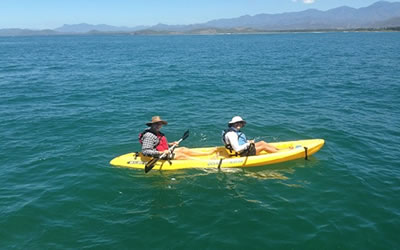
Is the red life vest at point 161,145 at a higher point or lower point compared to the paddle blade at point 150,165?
higher

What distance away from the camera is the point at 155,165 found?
1052 cm

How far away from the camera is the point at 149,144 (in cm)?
1025

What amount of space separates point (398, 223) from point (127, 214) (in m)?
6.68

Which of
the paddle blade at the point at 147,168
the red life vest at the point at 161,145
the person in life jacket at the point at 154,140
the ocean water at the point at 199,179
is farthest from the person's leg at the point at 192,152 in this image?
the paddle blade at the point at 147,168

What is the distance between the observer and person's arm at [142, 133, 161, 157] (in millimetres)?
10211

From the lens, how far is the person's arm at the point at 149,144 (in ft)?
33.5

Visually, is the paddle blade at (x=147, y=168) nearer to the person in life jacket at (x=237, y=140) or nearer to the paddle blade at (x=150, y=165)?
the paddle blade at (x=150, y=165)

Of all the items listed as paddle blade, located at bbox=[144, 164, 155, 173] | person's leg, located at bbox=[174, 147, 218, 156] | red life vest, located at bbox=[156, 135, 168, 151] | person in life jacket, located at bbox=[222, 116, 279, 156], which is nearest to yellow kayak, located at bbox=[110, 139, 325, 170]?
person's leg, located at bbox=[174, 147, 218, 156]

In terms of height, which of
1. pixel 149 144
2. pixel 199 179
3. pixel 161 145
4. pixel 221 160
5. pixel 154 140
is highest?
pixel 154 140

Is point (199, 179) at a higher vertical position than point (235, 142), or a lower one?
lower

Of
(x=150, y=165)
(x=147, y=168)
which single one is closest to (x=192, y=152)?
(x=150, y=165)

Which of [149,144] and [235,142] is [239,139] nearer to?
[235,142]

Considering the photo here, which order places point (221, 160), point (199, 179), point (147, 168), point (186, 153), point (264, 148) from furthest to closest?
point (264, 148)
point (186, 153)
point (221, 160)
point (199, 179)
point (147, 168)

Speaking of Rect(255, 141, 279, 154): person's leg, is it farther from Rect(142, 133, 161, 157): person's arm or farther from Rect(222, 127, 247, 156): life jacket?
Rect(142, 133, 161, 157): person's arm
